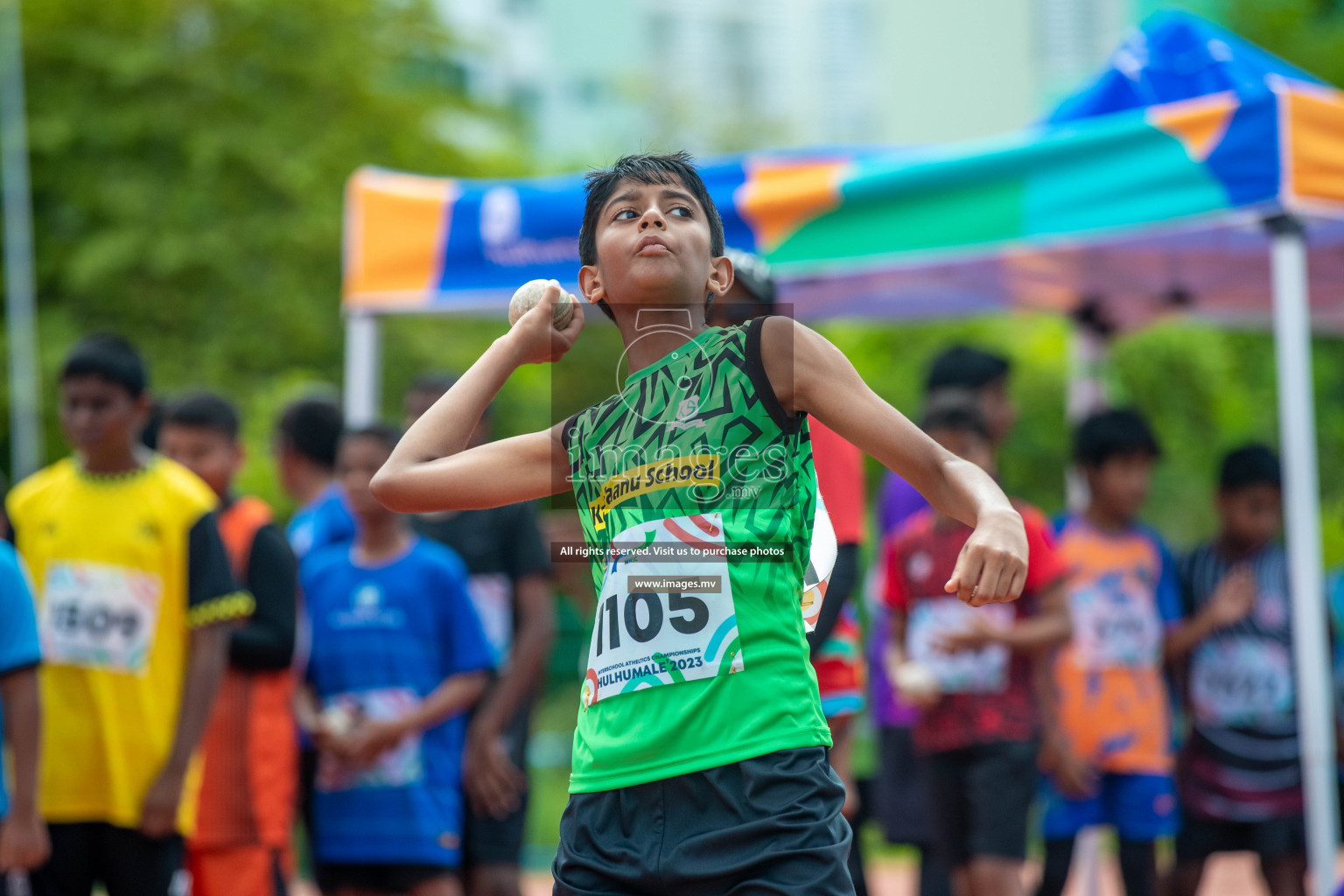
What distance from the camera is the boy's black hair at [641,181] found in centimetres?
219

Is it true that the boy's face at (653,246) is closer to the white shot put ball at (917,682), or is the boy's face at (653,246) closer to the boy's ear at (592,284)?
the boy's ear at (592,284)

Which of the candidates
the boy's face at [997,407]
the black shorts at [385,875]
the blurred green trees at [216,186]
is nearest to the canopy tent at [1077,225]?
the boy's face at [997,407]

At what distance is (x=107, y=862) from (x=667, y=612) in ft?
8.09

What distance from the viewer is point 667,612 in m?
2.07

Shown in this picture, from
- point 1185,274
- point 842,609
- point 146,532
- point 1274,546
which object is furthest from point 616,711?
point 1185,274

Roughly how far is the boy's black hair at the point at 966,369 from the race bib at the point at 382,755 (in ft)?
6.85

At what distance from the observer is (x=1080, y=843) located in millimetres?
5504

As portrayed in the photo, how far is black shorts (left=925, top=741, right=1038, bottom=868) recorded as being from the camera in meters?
4.20

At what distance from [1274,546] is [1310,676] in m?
1.08

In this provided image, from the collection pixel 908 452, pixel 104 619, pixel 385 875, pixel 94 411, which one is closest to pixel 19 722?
pixel 104 619

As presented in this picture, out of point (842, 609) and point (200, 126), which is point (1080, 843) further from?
point (200, 126)

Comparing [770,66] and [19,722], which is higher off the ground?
[770,66]

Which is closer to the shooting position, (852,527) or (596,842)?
(596,842)

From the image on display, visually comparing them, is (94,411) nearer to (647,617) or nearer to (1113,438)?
(647,617)
